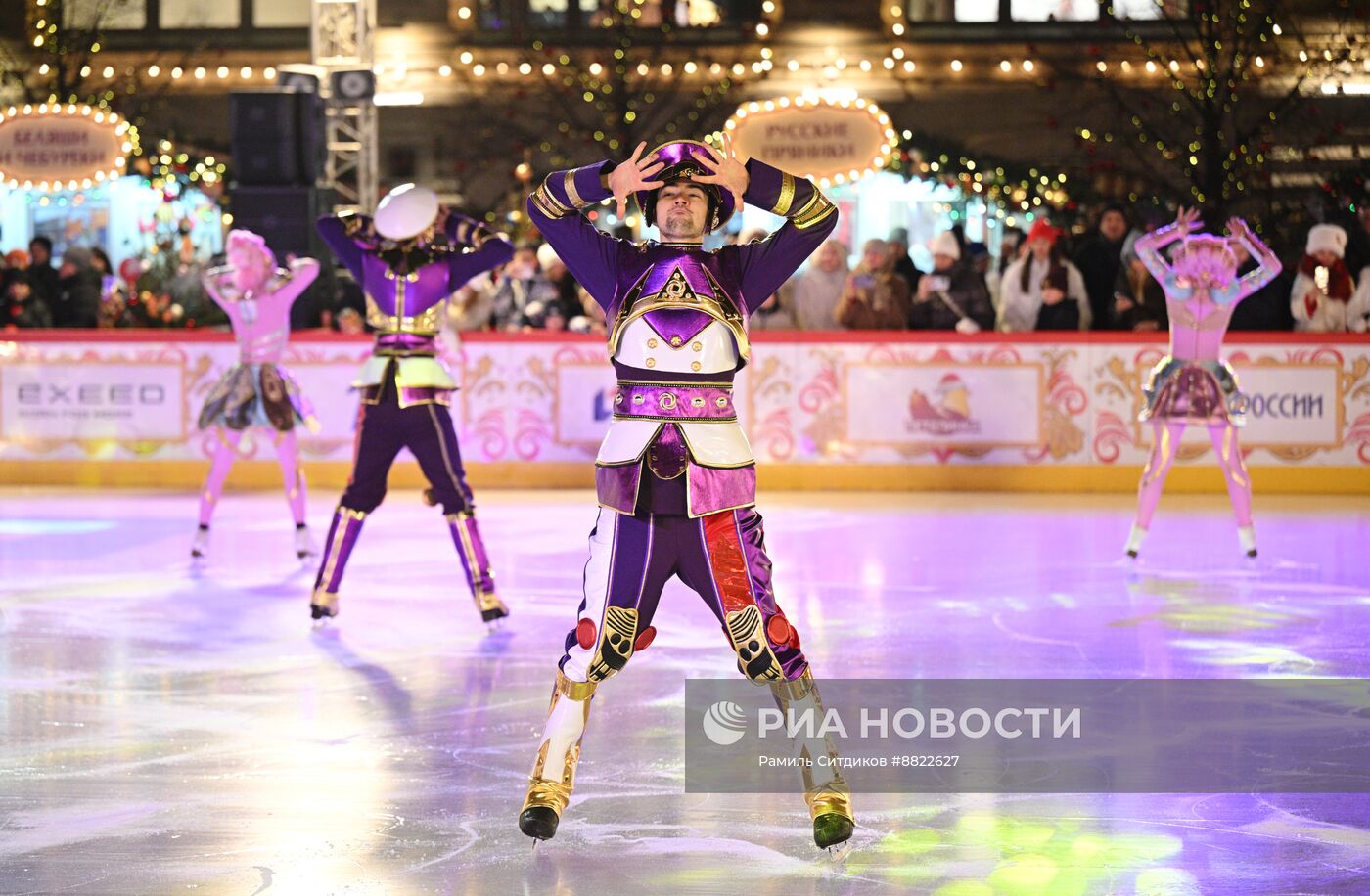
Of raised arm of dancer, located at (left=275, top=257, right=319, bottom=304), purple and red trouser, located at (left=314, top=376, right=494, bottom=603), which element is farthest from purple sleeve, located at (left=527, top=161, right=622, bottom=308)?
raised arm of dancer, located at (left=275, top=257, right=319, bottom=304)

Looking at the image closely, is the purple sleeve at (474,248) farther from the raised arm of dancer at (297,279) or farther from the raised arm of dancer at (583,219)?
the raised arm of dancer at (583,219)

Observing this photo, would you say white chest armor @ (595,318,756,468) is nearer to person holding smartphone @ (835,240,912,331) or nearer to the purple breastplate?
the purple breastplate

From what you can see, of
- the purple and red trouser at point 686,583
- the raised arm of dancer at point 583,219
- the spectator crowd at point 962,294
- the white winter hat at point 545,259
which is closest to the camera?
the purple and red trouser at point 686,583

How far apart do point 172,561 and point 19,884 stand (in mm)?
A: 6182

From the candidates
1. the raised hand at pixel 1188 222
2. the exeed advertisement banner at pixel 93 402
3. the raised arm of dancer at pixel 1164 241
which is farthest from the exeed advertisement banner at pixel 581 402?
the raised hand at pixel 1188 222

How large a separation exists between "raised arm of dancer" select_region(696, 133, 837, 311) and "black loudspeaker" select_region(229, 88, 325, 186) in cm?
1042

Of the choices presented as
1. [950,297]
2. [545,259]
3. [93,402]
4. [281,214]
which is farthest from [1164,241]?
[93,402]

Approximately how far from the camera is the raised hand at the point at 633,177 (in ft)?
15.1

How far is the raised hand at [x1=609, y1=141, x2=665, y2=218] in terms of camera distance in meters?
4.61

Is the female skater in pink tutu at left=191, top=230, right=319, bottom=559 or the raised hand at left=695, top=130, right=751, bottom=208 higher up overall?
the raised hand at left=695, top=130, right=751, bottom=208

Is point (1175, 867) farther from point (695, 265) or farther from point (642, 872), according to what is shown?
point (695, 265)

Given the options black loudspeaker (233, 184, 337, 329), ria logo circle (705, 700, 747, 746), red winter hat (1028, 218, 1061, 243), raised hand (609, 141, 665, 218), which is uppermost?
black loudspeaker (233, 184, 337, 329)

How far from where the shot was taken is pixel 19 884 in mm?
4270

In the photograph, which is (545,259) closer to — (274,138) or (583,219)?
(274,138)
